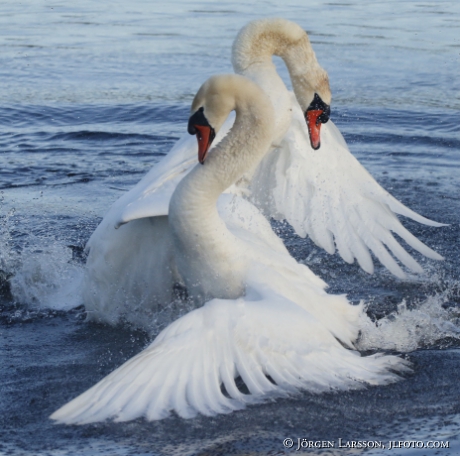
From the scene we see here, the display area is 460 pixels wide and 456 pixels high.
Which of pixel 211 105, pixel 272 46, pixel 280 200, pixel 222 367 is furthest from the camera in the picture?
pixel 272 46

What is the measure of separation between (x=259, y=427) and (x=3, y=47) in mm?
10677

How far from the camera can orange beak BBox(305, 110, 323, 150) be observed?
6.01 meters

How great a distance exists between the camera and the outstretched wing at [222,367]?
4.00 meters

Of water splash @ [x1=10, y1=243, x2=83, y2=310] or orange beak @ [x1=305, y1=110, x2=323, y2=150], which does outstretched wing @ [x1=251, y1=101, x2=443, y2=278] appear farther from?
water splash @ [x1=10, y1=243, x2=83, y2=310]

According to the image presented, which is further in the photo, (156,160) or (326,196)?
(156,160)

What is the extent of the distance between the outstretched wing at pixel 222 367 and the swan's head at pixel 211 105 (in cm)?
87

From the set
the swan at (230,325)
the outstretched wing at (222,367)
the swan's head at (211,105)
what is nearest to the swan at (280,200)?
the swan at (230,325)

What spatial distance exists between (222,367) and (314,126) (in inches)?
89.9

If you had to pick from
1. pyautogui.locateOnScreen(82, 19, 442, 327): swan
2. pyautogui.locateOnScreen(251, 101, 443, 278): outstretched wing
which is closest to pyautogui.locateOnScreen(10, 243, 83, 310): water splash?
pyautogui.locateOnScreen(82, 19, 442, 327): swan

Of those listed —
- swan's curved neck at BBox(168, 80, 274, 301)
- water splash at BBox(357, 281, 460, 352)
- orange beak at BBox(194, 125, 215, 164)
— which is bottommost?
water splash at BBox(357, 281, 460, 352)

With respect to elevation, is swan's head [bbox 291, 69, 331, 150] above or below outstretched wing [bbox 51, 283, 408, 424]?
above

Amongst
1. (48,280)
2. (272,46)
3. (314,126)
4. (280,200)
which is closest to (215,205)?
(314,126)

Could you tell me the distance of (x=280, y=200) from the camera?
6.59 meters

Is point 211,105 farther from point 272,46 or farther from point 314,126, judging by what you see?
point 272,46
